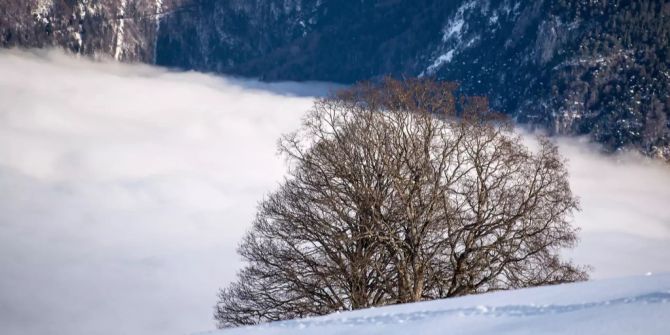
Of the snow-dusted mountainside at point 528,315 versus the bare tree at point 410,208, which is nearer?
the snow-dusted mountainside at point 528,315

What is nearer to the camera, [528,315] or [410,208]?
[528,315]

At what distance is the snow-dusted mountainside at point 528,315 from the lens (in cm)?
1267

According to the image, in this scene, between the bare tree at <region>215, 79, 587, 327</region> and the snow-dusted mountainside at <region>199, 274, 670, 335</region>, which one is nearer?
the snow-dusted mountainside at <region>199, 274, 670, 335</region>

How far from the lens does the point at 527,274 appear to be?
78.2 feet

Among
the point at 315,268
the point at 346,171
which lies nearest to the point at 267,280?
the point at 315,268

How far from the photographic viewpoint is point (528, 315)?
13914 mm

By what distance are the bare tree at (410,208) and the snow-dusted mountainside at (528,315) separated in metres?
6.59

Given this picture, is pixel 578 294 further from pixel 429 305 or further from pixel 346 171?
pixel 346 171

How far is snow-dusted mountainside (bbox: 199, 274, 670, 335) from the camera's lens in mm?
12672

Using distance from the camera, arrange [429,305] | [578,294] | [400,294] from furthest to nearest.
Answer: [400,294] < [429,305] < [578,294]

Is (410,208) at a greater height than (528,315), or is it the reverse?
(528,315)

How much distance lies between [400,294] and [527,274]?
3572 millimetres

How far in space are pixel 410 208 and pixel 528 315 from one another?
29.7ft

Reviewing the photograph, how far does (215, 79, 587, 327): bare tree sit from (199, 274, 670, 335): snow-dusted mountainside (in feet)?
21.6
